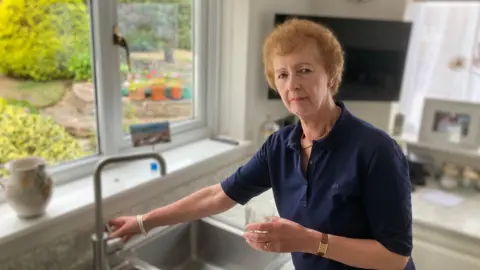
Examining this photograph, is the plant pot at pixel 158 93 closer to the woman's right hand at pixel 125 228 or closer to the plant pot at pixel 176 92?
the plant pot at pixel 176 92

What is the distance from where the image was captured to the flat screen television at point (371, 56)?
2.14 meters

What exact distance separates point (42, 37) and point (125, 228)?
693mm

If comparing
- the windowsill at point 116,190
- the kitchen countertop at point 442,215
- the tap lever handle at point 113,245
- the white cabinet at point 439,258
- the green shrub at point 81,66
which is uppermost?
the green shrub at point 81,66

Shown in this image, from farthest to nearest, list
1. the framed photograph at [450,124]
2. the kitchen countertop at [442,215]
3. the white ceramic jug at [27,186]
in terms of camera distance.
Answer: the framed photograph at [450,124] < the kitchen countertop at [442,215] < the white ceramic jug at [27,186]

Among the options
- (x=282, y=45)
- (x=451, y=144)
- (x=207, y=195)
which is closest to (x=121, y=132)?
(x=207, y=195)

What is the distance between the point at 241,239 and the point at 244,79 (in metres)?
0.82

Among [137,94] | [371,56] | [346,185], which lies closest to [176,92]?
[137,94]

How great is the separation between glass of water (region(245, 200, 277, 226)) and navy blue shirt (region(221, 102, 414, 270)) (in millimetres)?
337

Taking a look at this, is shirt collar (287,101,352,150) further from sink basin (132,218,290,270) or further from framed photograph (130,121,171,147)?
framed photograph (130,121,171,147)

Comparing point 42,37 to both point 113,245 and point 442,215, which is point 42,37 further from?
point 442,215

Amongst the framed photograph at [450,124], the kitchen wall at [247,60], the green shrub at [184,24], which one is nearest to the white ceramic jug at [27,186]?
the green shrub at [184,24]

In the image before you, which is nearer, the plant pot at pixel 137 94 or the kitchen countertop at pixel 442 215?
the kitchen countertop at pixel 442 215

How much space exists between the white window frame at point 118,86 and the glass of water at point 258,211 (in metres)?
0.52

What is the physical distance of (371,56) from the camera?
218 centimetres
